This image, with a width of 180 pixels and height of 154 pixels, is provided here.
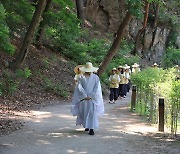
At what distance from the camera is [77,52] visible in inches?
1006

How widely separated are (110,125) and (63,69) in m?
11.7

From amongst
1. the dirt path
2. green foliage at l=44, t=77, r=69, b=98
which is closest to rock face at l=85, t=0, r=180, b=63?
green foliage at l=44, t=77, r=69, b=98

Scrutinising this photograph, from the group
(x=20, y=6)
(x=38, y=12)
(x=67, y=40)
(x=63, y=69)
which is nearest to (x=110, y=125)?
(x=38, y=12)

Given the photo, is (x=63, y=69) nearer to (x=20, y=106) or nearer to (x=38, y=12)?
(x=38, y=12)

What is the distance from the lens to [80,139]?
30.2 feet

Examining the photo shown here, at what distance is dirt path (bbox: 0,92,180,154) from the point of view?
8039 mm

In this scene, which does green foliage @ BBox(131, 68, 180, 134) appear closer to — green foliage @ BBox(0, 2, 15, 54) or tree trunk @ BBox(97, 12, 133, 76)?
tree trunk @ BBox(97, 12, 133, 76)

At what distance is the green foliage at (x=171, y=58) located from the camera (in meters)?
41.4

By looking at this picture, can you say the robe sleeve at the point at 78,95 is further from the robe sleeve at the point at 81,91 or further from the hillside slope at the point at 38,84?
the hillside slope at the point at 38,84

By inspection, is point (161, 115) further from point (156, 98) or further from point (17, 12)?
point (17, 12)

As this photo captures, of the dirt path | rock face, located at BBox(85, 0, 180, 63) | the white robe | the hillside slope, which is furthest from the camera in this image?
rock face, located at BBox(85, 0, 180, 63)

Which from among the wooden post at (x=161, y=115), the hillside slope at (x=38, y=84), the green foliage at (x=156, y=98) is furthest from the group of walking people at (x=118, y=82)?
the wooden post at (x=161, y=115)

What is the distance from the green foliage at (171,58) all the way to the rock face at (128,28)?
109 cm

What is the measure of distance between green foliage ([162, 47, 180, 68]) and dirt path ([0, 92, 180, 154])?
96.2ft
